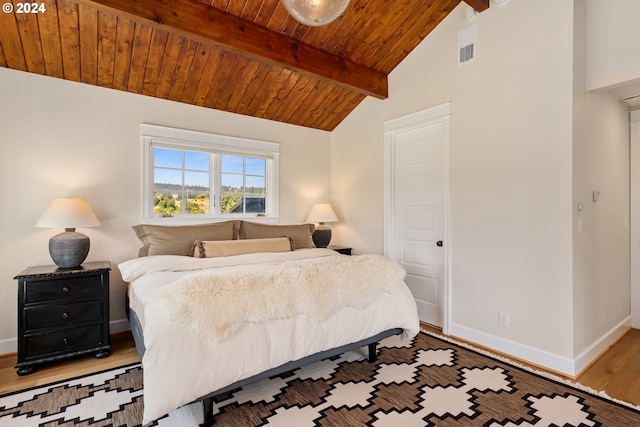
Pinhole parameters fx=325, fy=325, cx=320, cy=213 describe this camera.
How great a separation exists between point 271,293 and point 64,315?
6.08ft

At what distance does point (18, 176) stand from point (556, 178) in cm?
437

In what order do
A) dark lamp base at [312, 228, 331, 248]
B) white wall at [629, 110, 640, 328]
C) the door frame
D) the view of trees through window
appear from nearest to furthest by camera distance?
the door frame, white wall at [629, 110, 640, 328], the view of trees through window, dark lamp base at [312, 228, 331, 248]

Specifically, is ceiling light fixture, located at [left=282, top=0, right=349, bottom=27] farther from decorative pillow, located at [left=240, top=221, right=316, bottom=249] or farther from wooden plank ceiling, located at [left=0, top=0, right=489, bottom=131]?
decorative pillow, located at [left=240, top=221, right=316, bottom=249]

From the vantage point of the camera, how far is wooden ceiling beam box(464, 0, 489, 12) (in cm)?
282

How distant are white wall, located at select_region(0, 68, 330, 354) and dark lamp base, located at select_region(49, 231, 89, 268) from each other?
0.35m

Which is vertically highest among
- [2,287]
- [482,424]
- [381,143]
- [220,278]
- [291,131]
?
[291,131]

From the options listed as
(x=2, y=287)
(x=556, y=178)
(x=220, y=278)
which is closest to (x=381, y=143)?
(x=556, y=178)

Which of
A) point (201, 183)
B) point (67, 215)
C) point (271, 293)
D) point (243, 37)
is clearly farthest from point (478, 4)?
point (67, 215)

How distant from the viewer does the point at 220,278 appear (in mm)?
1920

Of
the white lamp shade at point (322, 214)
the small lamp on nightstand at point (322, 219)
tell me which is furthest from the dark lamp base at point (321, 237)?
the white lamp shade at point (322, 214)

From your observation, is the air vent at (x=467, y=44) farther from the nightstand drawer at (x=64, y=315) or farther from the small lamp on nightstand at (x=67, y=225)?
the nightstand drawer at (x=64, y=315)

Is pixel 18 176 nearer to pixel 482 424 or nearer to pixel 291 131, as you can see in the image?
pixel 291 131

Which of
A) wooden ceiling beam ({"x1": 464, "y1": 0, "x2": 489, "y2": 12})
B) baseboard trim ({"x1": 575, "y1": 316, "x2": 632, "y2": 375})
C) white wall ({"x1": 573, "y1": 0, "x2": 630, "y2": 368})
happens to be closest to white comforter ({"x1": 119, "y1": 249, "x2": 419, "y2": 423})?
baseboard trim ({"x1": 575, "y1": 316, "x2": 632, "y2": 375})

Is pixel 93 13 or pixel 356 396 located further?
pixel 93 13
